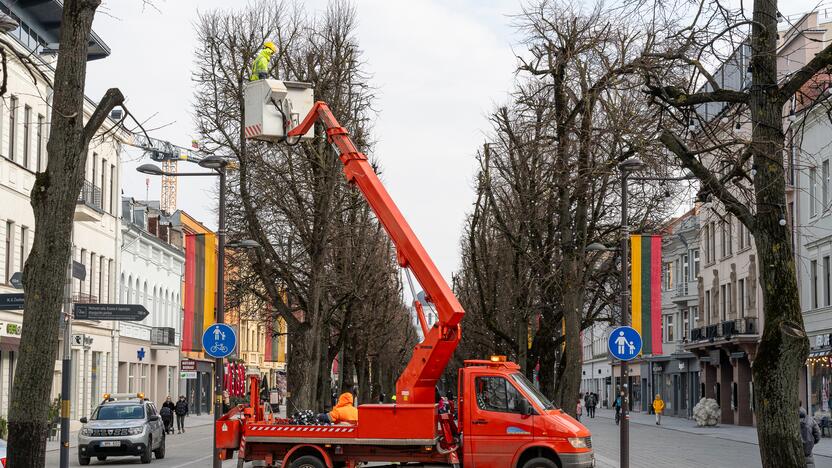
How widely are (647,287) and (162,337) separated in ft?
159

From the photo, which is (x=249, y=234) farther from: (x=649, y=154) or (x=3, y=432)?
(x=649, y=154)

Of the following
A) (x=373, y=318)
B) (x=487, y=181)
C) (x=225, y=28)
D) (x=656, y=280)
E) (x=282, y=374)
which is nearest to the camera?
(x=656, y=280)

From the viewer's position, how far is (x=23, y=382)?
10016mm

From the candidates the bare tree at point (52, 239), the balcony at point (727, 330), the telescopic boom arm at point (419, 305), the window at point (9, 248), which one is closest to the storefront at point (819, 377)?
the balcony at point (727, 330)

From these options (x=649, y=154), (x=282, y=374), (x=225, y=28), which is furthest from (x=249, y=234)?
(x=282, y=374)

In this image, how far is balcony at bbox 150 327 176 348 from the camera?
67.6 meters

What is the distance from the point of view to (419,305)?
795 inches

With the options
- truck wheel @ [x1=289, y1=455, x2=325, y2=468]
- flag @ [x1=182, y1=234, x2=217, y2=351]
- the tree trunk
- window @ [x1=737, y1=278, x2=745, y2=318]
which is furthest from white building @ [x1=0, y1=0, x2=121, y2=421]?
window @ [x1=737, y1=278, x2=745, y2=318]

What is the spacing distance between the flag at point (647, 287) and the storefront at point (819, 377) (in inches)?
960

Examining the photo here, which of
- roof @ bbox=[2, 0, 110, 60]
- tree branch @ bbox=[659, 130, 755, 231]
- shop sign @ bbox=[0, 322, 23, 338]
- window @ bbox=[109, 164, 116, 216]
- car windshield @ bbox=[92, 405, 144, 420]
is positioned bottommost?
car windshield @ bbox=[92, 405, 144, 420]

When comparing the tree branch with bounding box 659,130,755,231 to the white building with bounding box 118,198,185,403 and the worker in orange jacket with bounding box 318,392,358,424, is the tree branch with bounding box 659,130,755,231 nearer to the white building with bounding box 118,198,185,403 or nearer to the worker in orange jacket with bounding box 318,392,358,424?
the worker in orange jacket with bounding box 318,392,358,424

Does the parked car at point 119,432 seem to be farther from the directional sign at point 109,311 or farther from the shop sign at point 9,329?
the shop sign at point 9,329

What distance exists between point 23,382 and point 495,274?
114 feet

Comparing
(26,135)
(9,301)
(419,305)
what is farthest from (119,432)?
(26,135)
